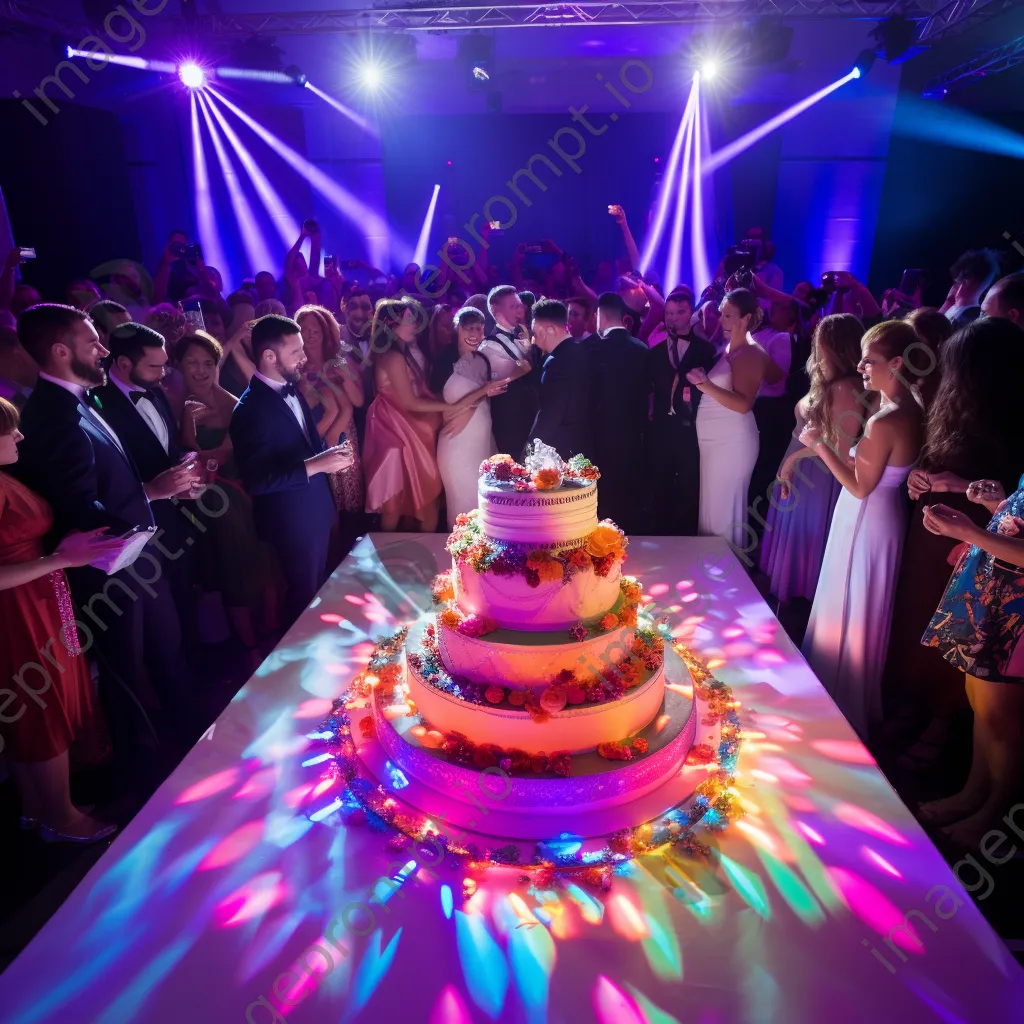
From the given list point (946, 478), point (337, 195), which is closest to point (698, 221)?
point (337, 195)

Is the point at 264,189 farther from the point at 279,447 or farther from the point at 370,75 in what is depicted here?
the point at 279,447

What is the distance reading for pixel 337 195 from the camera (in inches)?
454

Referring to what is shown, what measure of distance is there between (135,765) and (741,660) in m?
2.95

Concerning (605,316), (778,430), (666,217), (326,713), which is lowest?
(326,713)

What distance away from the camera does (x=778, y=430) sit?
514cm

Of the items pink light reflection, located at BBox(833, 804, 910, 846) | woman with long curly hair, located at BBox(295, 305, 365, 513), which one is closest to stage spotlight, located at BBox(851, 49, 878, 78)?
woman with long curly hair, located at BBox(295, 305, 365, 513)

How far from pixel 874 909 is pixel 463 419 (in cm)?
353

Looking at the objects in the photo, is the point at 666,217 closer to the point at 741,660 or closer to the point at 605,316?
the point at 605,316

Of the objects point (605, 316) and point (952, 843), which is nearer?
point (952, 843)

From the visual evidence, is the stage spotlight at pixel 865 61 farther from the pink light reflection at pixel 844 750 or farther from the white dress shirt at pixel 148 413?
the white dress shirt at pixel 148 413

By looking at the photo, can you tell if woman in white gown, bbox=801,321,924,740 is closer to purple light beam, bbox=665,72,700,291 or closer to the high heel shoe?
the high heel shoe

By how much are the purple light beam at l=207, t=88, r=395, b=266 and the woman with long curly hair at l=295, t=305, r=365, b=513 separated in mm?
7713

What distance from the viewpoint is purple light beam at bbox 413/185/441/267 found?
1162 cm

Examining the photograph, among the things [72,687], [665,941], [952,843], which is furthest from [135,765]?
[952,843]
